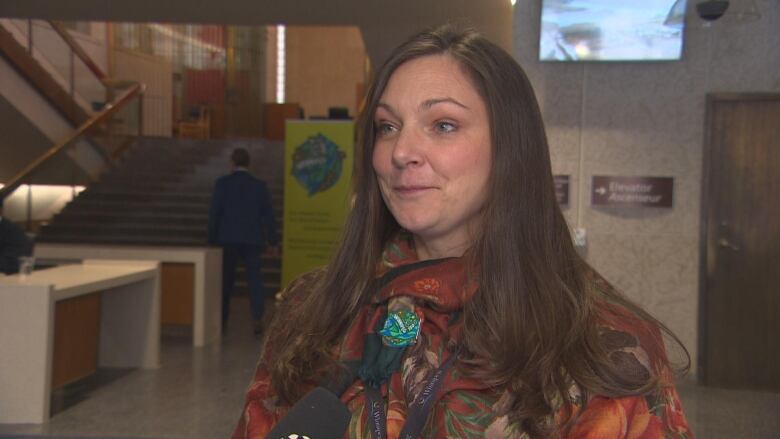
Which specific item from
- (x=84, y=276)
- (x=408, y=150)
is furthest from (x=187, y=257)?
(x=408, y=150)

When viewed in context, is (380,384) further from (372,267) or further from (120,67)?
(120,67)

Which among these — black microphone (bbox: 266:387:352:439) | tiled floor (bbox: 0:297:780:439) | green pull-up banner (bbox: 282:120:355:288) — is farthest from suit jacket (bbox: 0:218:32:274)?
black microphone (bbox: 266:387:352:439)

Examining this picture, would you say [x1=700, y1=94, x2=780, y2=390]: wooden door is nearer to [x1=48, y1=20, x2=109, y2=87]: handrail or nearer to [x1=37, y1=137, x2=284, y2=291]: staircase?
[x1=37, y1=137, x2=284, y2=291]: staircase

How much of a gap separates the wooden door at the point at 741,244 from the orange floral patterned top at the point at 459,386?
14.3ft

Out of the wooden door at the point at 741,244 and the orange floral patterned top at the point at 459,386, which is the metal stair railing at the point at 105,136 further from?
the orange floral patterned top at the point at 459,386

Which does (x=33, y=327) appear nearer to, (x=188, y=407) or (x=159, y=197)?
(x=188, y=407)

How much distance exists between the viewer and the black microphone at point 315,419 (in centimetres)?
94

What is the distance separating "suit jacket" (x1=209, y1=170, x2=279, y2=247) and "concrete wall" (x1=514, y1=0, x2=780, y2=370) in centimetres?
292

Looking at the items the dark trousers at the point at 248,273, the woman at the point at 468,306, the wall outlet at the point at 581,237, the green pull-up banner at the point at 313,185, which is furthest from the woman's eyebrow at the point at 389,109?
the green pull-up banner at the point at 313,185

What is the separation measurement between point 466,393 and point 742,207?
467cm

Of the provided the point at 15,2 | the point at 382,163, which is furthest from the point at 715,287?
the point at 15,2

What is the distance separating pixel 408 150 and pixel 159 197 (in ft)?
36.9

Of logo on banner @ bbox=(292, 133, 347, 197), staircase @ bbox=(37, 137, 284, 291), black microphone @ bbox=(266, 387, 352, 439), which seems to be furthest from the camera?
A: staircase @ bbox=(37, 137, 284, 291)

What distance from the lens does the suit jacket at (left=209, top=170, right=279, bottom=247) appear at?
7043mm
